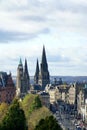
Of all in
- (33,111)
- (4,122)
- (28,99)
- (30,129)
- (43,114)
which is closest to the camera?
(4,122)

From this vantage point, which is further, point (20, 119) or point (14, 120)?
point (20, 119)

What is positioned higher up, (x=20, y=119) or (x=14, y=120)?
(x=20, y=119)

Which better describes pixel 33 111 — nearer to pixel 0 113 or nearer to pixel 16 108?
pixel 0 113

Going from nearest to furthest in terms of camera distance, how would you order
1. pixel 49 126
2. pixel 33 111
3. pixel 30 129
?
pixel 49 126
pixel 30 129
pixel 33 111

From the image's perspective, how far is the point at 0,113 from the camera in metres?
145

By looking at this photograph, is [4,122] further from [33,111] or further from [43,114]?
[33,111]

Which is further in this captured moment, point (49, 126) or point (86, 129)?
point (86, 129)

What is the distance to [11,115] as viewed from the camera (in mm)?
100562

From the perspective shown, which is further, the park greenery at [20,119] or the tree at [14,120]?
the tree at [14,120]

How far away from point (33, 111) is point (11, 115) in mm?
52223

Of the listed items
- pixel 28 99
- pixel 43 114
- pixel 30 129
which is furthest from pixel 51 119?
pixel 28 99

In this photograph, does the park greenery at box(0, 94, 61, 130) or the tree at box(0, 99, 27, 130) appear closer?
the park greenery at box(0, 94, 61, 130)

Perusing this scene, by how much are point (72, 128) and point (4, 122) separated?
62154 millimetres

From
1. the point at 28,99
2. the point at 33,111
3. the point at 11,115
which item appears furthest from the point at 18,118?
the point at 28,99
